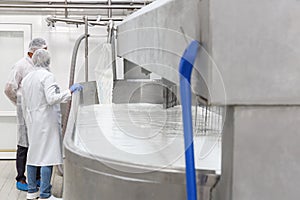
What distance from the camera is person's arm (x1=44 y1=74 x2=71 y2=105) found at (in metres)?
2.33

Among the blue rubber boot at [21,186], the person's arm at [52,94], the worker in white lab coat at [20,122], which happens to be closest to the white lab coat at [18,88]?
the worker in white lab coat at [20,122]

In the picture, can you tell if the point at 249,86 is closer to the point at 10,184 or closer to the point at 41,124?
the point at 41,124

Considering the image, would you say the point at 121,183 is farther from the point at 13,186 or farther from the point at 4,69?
the point at 4,69

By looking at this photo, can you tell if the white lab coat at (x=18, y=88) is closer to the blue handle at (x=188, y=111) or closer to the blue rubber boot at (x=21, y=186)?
the blue rubber boot at (x=21, y=186)

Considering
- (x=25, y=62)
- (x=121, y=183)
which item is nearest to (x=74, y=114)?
(x=121, y=183)

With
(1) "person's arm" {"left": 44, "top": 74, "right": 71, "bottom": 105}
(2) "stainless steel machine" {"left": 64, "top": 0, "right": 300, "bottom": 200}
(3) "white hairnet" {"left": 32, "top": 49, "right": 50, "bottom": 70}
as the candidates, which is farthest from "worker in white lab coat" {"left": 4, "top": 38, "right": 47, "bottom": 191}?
(2) "stainless steel machine" {"left": 64, "top": 0, "right": 300, "bottom": 200}

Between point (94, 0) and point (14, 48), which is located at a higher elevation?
point (94, 0)

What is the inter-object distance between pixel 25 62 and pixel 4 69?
103 cm

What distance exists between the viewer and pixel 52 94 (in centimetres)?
237

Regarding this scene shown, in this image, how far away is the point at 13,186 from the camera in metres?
2.96

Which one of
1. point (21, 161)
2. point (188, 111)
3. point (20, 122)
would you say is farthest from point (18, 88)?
point (188, 111)

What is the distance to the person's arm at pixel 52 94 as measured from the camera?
7.65 ft

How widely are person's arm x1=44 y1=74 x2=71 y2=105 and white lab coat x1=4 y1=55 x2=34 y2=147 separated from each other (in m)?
0.61

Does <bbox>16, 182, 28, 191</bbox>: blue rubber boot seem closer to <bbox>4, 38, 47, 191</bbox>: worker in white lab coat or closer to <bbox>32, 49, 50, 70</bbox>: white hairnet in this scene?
<bbox>4, 38, 47, 191</bbox>: worker in white lab coat
